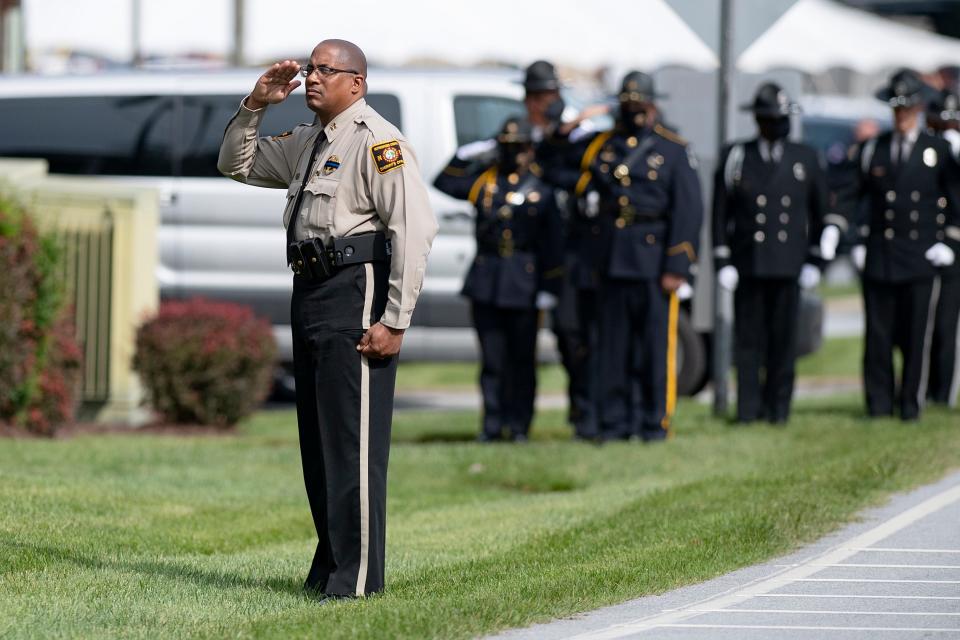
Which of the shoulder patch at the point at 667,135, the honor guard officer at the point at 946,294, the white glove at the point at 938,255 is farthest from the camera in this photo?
the honor guard officer at the point at 946,294

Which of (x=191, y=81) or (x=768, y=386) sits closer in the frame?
(x=768, y=386)

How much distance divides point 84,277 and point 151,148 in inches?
59.9

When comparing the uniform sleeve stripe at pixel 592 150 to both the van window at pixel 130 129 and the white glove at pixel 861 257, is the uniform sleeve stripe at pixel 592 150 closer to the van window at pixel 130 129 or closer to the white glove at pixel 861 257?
the white glove at pixel 861 257

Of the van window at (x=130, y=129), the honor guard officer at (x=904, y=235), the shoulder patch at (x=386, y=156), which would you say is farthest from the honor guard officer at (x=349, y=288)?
the van window at (x=130, y=129)

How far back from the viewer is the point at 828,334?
2155 centimetres

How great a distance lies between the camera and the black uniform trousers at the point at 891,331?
1315 centimetres

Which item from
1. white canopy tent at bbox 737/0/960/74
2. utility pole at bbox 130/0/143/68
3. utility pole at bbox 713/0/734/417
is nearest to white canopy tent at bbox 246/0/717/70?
white canopy tent at bbox 737/0/960/74

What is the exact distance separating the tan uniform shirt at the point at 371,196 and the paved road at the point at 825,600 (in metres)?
1.36

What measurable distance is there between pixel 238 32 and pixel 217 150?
35.9 ft

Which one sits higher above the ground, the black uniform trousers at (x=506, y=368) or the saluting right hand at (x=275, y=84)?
the saluting right hand at (x=275, y=84)

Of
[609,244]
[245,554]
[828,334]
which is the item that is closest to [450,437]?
[609,244]

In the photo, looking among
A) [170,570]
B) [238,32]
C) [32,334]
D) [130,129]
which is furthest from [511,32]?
[170,570]

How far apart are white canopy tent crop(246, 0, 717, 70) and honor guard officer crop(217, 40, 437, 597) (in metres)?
15.2

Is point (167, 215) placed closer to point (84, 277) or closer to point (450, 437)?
point (84, 277)
